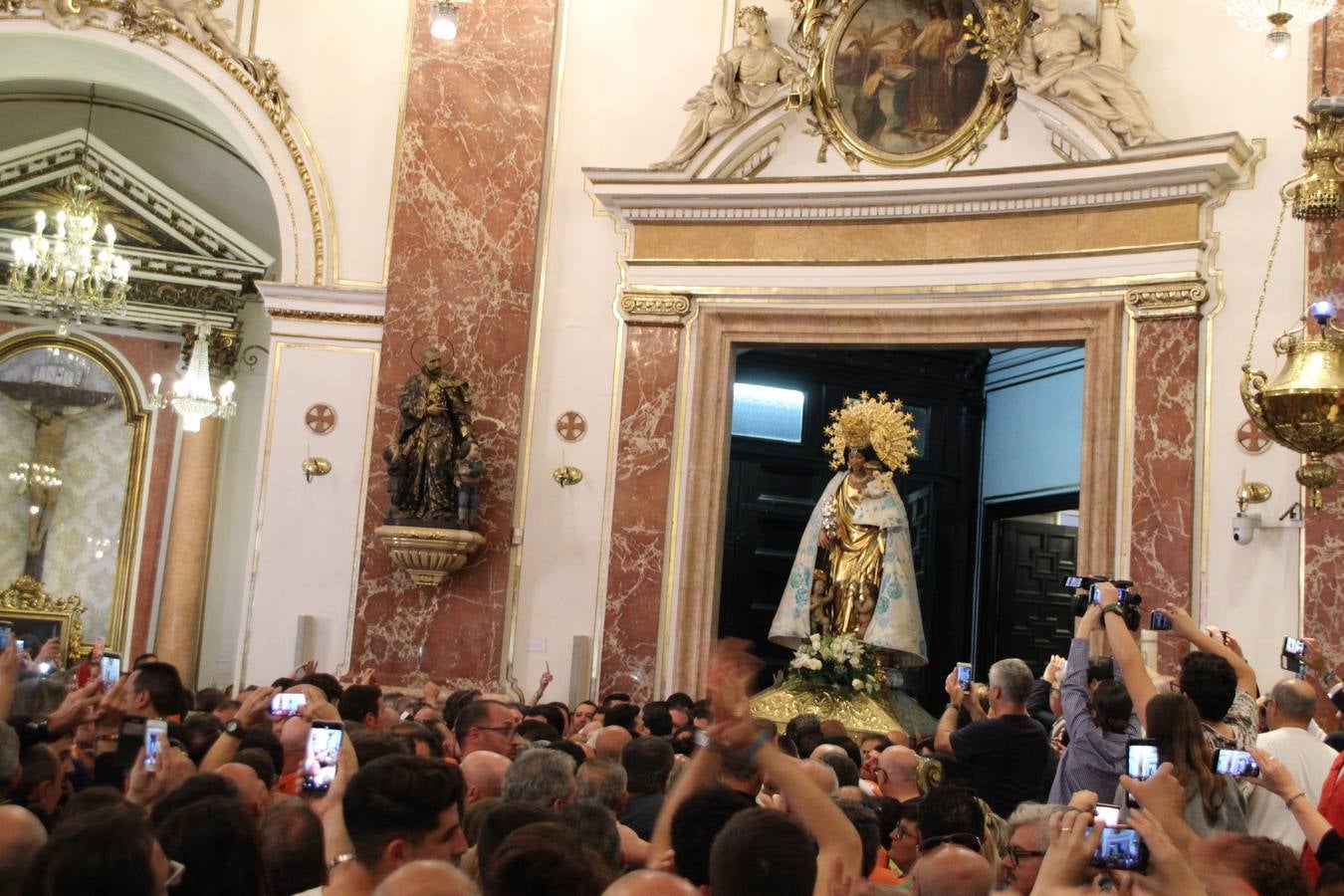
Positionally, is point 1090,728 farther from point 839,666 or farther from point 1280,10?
point 839,666

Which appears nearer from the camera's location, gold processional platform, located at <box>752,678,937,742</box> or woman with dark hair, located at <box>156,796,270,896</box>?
woman with dark hair, located at <box>156,796,270,896</box>

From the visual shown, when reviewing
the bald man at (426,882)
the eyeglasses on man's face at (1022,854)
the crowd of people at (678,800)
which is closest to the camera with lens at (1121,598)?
the crowd of people at (678,800)

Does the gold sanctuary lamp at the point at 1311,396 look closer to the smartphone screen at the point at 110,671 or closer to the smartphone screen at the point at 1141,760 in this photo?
the smartphone screen at the point at 1141,760

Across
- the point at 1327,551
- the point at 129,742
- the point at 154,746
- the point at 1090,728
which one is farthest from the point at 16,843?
the point at 1327,551

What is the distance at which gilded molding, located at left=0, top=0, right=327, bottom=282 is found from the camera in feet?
42.5

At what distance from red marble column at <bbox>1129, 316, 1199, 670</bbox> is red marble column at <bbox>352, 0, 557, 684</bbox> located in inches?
187

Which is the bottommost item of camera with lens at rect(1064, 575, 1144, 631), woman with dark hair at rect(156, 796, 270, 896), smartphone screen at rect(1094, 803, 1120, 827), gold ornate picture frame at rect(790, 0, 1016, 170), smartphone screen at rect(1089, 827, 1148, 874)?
woman with dark hair at rect(156, 796, 270, 896)

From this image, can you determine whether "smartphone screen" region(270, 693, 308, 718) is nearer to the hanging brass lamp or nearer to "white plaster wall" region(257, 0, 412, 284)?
the hanging brass lamp

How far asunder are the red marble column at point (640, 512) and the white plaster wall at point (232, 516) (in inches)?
217

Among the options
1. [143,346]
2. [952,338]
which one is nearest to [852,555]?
[952,338]

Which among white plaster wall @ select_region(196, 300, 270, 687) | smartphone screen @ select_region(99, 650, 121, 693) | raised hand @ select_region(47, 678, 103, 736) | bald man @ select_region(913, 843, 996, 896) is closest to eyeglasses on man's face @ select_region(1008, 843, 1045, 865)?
bald man @ select_region(913, 843, 996, 896)

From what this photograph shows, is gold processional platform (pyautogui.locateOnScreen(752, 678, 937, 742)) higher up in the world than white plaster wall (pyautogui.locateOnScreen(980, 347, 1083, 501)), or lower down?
lower down

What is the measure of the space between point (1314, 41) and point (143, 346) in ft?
38.6

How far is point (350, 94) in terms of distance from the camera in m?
13.0
